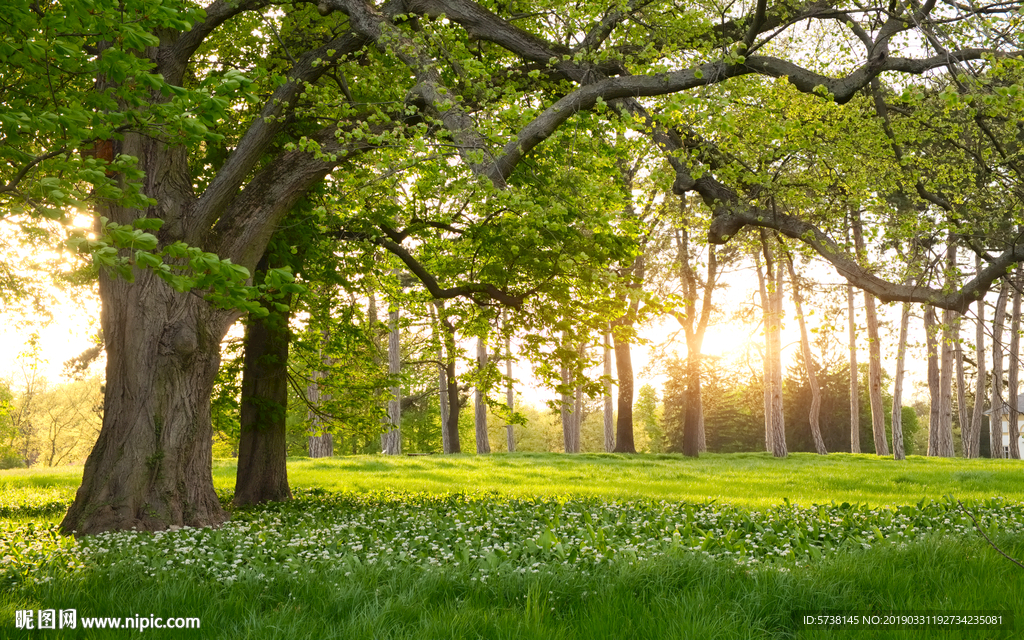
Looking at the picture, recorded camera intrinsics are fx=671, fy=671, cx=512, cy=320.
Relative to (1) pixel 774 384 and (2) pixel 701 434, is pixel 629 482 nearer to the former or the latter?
(1) pixel 774 384

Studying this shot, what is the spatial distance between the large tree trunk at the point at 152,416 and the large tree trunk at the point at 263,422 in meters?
2.30

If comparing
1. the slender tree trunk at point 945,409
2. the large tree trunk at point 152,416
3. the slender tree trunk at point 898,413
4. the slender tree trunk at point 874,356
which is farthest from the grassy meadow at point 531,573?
the slender tree trunk at point 945,409

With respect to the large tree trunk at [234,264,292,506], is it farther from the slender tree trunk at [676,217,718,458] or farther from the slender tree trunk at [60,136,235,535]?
the slender tree trunk at [676,217,718,458]

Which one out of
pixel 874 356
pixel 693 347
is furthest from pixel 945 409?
pixel 693 347

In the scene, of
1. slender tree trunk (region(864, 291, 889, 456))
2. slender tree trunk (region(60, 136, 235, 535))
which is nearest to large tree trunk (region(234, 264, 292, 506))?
slender tree trunk (region(60, 136, 235, 535))

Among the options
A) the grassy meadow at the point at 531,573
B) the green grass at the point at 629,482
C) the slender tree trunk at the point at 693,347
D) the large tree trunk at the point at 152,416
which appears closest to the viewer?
the grassy meadow at the point at 531,573

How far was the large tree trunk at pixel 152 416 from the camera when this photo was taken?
8266mm

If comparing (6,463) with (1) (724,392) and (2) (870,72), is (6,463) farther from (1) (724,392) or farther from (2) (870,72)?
(2) (870,72)

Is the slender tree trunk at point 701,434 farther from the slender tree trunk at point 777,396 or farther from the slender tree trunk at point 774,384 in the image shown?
the slender tree trunk at point 777,396

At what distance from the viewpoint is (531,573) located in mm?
4844

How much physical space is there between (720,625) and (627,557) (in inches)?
49.7

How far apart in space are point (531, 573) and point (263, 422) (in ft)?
26.4

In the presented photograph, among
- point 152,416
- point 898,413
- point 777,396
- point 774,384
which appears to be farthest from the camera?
point 774,384

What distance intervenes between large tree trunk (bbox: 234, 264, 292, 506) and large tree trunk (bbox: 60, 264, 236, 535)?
2298mm
